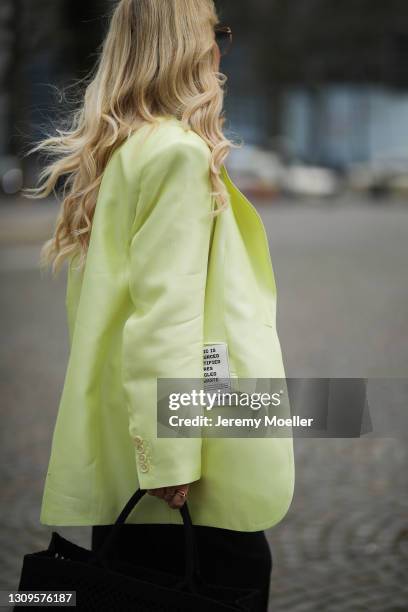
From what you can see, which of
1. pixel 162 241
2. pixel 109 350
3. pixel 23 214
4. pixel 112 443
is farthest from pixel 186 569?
pixel 23 214

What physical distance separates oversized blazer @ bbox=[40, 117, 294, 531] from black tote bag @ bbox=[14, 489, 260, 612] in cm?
10

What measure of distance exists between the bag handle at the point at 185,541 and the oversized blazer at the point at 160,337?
6 centimetres

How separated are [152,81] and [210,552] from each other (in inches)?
44.0

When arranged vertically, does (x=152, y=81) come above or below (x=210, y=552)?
above

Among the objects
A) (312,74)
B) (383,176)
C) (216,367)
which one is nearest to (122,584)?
(216,367)

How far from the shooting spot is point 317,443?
554 centimetres

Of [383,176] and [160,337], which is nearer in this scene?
[160,337]

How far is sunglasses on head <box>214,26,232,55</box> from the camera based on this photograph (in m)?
2.66

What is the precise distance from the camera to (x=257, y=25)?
40.3 meters

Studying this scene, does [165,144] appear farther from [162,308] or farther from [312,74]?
[312,74]

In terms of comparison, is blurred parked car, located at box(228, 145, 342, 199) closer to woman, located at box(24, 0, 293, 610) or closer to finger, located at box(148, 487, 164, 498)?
woman, located at box(24, 0, 293, 610)

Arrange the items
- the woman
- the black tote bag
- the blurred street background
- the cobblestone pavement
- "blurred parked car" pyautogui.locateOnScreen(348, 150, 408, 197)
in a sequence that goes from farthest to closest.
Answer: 1. "blurred parked car" pyautogui.locateOnScreen(348, 150, 408, 197)
2. the blurred street background
3. the cobblestone pavement
4. the woman
5. the black tote bag

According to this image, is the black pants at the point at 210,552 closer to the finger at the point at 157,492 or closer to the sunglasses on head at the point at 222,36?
the finger at the point at 157,492

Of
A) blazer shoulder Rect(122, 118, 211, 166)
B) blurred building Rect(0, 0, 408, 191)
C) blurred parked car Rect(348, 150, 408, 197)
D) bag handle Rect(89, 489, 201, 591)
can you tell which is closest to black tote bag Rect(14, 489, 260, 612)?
bag handle Rect(89, 489, 201, 591)
